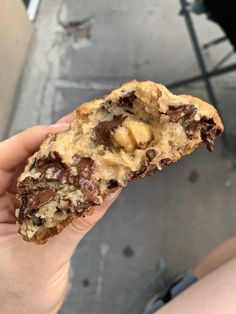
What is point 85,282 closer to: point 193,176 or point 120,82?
point 193,176

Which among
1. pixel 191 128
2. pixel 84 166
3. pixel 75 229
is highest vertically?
pixel 84 166

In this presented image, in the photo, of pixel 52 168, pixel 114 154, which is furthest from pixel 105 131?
pixel 52 168

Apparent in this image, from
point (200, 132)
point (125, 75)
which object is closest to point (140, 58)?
point (125, 75)

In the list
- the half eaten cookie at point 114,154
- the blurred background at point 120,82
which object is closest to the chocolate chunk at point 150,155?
the half eaten cookie at point 114,154

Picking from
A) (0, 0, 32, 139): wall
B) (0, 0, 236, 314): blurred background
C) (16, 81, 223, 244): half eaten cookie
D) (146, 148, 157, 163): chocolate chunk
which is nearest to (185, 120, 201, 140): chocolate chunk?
(16, 81, 223, 244): half eaten cookie

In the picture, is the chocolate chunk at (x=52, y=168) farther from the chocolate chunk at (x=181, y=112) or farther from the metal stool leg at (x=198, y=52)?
the metal stool leg at (x=198, y=52)

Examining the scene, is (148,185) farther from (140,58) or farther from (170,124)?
(170,124)
